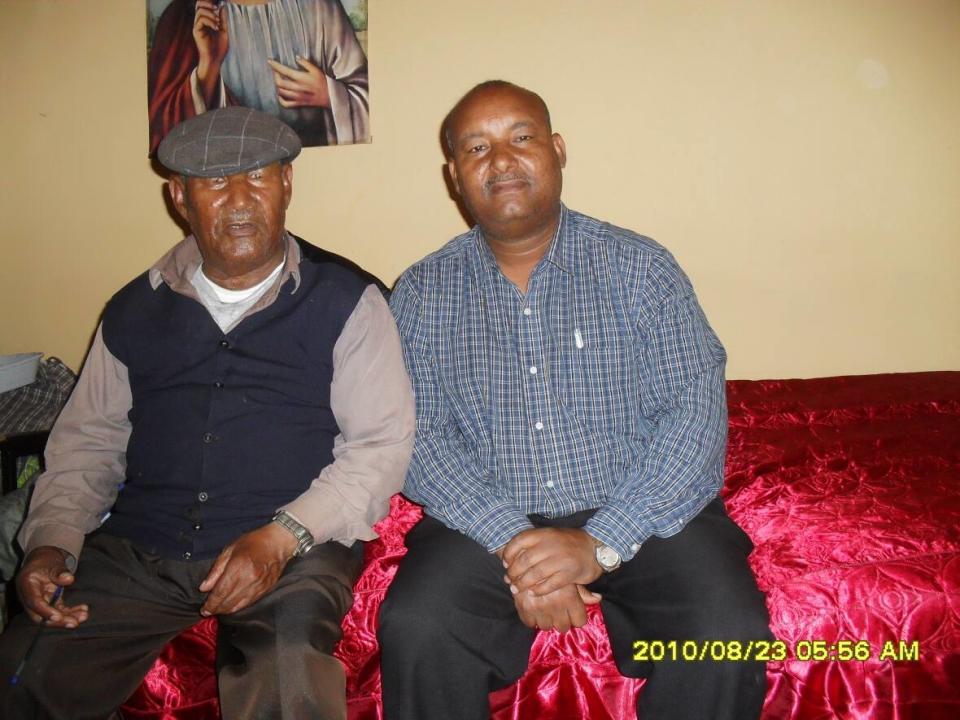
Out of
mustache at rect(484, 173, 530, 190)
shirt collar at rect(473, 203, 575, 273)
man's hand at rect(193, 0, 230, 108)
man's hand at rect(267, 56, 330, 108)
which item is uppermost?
man's hand at rect(193, 0, 230, 108)

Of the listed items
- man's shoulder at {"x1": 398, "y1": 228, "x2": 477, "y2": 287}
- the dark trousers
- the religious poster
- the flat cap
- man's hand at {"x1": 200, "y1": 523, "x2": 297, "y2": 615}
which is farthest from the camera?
the religious poster

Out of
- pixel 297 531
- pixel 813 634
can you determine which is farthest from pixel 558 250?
pixel 813 634

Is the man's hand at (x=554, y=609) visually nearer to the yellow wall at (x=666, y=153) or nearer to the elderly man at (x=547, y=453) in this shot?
the elderly man at (x=547, y=453)

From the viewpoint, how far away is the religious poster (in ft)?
8.71

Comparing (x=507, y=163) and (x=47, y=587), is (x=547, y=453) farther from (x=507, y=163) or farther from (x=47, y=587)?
(x=47, y=587)

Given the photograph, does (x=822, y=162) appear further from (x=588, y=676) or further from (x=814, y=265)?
(x=588, y=676)

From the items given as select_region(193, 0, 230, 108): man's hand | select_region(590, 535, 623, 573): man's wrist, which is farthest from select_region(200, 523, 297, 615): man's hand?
select_region(193, 0, 230, 108): man's hand

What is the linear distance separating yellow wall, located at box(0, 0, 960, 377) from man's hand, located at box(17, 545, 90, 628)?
5.90ft

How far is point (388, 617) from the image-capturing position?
1207 millimetres

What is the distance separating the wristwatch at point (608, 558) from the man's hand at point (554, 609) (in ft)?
0.25

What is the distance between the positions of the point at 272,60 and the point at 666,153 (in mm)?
1682

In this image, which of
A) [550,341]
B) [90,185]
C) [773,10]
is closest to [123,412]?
[550,341]

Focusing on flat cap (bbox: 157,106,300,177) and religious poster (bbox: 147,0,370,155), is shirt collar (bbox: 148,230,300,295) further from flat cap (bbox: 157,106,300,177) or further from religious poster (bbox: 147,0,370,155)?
religious poster (bbox: 147,0,370,155)

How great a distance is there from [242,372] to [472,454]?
0.56 m
